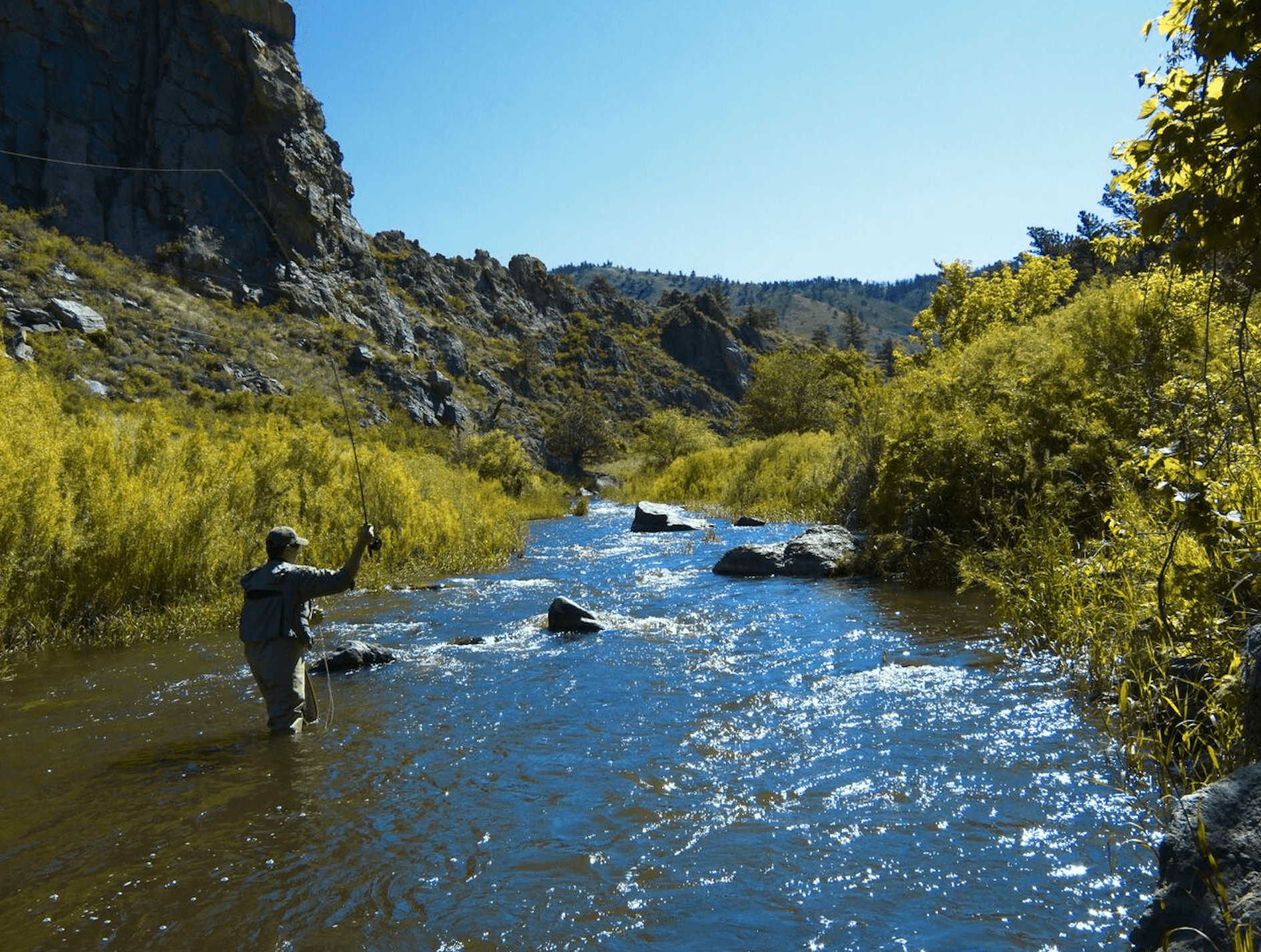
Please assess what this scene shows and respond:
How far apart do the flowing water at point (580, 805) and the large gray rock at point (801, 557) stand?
202 inches

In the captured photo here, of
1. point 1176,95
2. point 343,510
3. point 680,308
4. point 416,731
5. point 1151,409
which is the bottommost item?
point 416,731

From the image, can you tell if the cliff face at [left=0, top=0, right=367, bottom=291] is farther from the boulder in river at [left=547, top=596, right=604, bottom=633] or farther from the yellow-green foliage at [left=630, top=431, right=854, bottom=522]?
the boulder in river at [left=547, top=596, right=604, bottom=633]

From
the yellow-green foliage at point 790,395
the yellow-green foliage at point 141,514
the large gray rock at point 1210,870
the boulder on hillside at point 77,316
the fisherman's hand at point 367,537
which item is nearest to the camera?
the large gray rock at point 1210,870

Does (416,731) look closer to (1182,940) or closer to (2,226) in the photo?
(1182,940)

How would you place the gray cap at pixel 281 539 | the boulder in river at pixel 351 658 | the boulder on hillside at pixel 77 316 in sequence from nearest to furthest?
the gray cap at pixel 281 539
the boulder in river at pixel 351 658
the boulder on hillside at pixel 77 316

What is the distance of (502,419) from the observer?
206 ft

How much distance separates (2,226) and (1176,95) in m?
49.9

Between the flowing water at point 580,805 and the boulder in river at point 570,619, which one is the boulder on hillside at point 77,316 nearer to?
the flowing water at point 580,805

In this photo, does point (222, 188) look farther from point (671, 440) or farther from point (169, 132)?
point (671, 440)

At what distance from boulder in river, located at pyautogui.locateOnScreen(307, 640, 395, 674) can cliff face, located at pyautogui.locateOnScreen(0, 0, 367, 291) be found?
156ft

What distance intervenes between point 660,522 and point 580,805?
2052 centimetres

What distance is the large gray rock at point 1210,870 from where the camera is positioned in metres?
2.89

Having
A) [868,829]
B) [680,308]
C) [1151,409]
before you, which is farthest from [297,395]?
[680,308]

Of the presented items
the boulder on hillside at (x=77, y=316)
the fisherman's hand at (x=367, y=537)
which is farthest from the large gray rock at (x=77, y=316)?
the fisherman's hand at (x=367, y=537)
